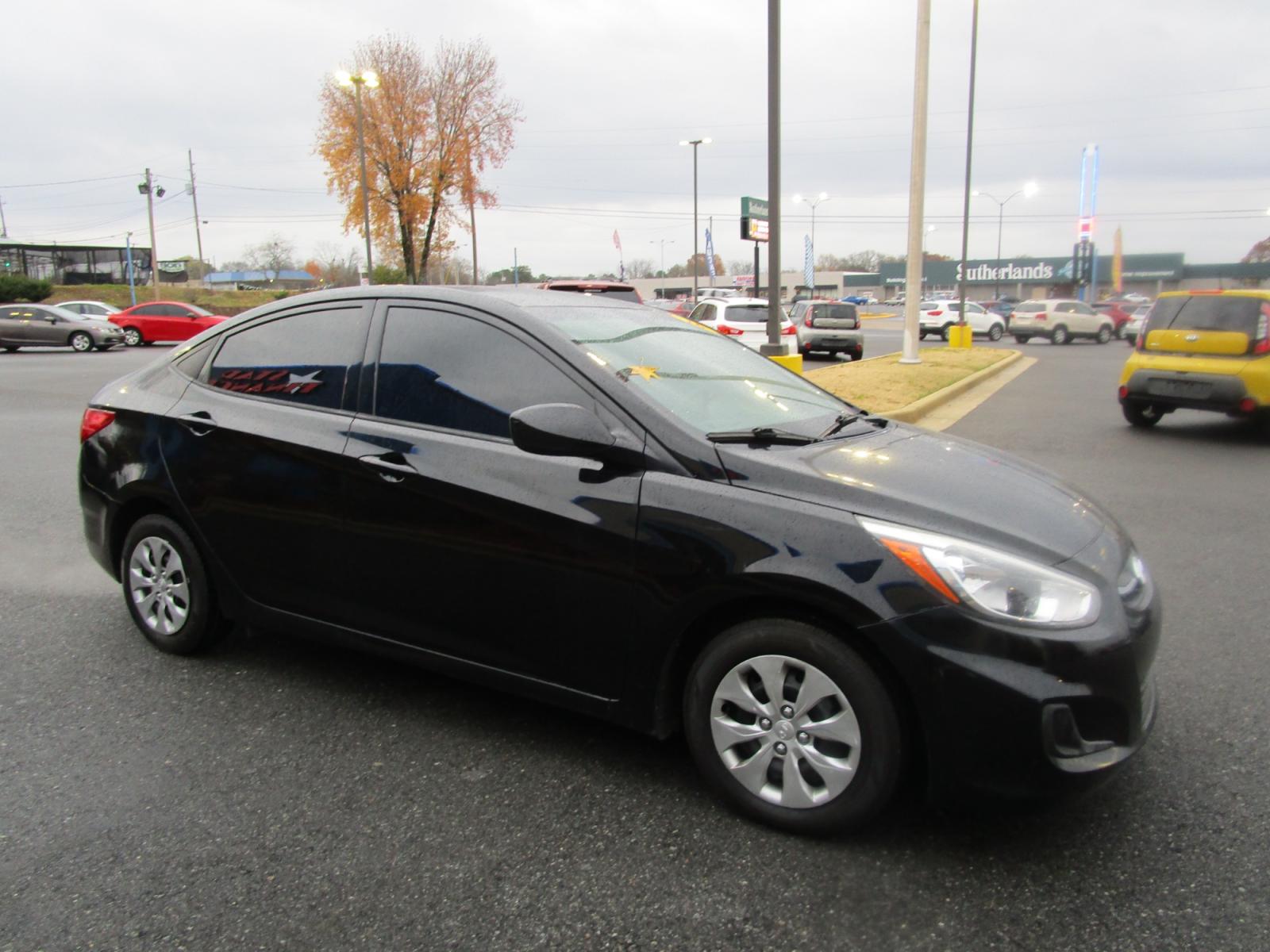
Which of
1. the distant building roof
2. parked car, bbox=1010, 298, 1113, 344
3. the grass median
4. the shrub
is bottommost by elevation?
the grass median

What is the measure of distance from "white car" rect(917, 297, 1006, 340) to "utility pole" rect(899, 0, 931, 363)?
19389mm

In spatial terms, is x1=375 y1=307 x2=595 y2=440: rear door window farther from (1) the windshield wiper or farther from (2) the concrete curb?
(2) the concrete curb

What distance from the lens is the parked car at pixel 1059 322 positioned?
121 feet

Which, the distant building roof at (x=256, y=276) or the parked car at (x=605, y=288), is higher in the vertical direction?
the distant building roof at (x=256, y=276)

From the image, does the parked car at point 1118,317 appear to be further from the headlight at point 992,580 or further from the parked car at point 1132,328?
the headlight at point 992,580

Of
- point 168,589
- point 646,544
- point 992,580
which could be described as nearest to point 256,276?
point 168,589

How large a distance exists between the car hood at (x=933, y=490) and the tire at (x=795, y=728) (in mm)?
415

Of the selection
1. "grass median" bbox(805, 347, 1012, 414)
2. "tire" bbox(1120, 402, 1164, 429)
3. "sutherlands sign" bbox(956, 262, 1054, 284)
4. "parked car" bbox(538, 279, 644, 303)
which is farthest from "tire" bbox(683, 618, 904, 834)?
"sutherlands sign" bbox(956, 262, 1054, 284)

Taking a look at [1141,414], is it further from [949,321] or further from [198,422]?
[949,321]

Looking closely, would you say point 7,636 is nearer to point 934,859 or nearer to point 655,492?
point 655,492

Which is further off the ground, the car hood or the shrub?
the shrub

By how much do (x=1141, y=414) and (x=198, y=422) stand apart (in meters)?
11.1

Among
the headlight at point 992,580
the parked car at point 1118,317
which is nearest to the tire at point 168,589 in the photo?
the headlight at point 992,580

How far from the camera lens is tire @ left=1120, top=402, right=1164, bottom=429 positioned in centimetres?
1149
